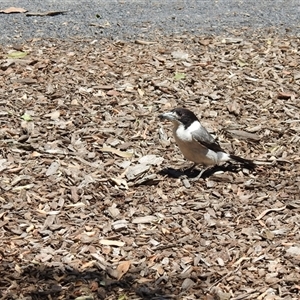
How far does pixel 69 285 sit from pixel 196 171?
2.46m

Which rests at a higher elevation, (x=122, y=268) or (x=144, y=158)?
(x=144, y=158)

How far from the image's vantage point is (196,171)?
7.58 m

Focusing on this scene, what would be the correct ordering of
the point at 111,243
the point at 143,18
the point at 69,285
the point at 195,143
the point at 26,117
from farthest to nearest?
the point at 143,18 → the point at 26,117 → the point at 195,143 → the point at 111,243 → the point at 69,285

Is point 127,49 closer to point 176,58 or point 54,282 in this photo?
point 176,58

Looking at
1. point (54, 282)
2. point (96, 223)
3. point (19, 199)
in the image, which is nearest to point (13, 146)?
point (19, 199)

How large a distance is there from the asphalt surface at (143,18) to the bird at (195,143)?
123 inches

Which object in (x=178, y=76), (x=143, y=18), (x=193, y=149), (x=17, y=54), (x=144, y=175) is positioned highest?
(x=143, y=18)

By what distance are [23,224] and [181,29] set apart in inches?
203

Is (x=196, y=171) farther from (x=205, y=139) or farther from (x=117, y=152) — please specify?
(x=117, y=152)

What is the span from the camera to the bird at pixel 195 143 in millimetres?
7328

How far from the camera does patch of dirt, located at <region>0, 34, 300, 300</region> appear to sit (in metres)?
5.69

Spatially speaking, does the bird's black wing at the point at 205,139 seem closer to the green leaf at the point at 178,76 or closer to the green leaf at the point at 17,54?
the green leaf at the point at 178,76

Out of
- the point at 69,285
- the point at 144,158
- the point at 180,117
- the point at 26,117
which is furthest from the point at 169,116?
the point at 69,285

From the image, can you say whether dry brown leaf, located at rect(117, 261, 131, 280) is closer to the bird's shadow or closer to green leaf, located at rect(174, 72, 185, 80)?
the bird's shadow
